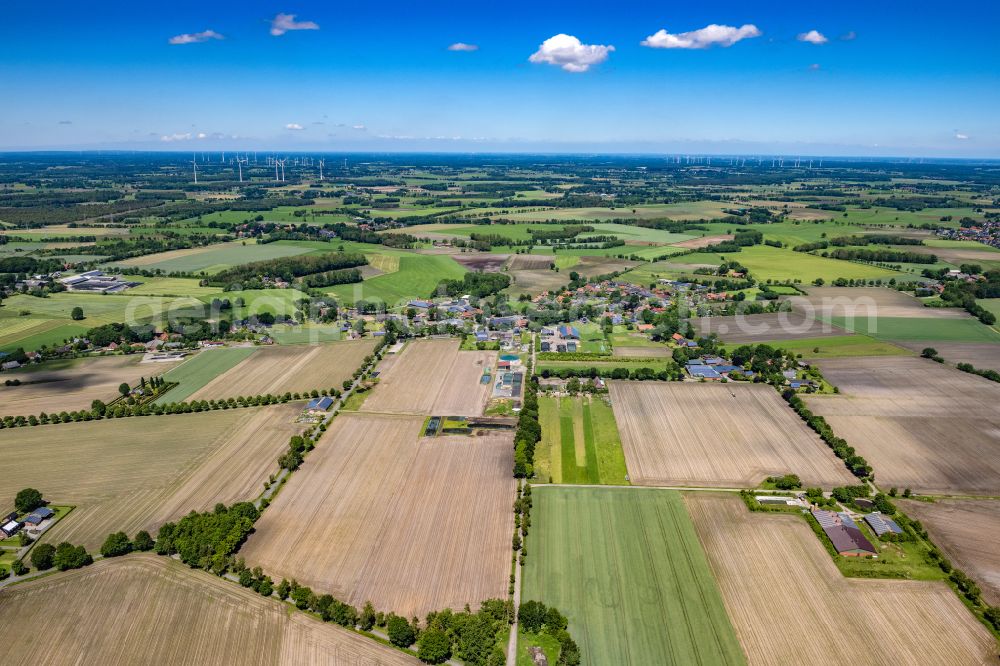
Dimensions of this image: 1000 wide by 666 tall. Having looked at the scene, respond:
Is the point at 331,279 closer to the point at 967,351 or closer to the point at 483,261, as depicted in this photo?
the point at 483,261

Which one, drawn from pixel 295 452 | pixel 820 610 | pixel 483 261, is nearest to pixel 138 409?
pixel 295 452

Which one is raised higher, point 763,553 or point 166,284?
point 166,284

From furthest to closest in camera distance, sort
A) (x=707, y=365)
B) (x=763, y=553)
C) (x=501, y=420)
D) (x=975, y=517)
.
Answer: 1. (x=707, y=365)
2. (x=501, y=420)
3. (x=975, y=517)
4. (x=763, y=553)

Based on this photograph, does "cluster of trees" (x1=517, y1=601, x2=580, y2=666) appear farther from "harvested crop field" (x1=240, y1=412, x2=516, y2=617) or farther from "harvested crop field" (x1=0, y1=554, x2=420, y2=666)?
"harvested crop field" (x1=0, y1=554, x2=420, y2=666)

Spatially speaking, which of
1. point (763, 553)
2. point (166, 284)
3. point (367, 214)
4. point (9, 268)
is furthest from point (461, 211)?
point (763, 553)

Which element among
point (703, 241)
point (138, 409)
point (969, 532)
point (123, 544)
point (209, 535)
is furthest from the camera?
point (703, 241)

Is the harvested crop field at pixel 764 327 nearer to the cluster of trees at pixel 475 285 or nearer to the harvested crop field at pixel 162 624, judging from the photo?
the cluster of trees at pixel 475 285

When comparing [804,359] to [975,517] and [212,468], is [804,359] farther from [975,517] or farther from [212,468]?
[212,468]
